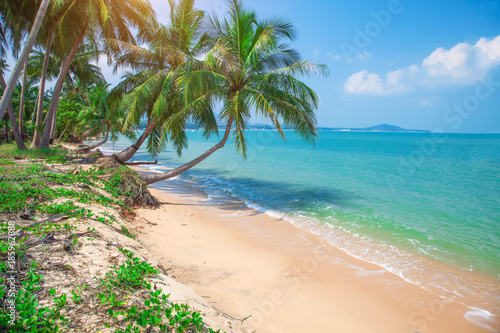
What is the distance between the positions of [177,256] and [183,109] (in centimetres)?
Answer: 544

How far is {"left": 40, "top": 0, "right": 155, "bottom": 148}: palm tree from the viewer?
10828 millimetres

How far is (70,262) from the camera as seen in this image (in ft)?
10.2

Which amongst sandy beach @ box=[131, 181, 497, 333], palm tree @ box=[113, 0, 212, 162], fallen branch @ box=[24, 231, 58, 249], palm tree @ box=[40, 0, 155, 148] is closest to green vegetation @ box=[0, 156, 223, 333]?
fallen branch @ box=[24, 231, 58, 249]

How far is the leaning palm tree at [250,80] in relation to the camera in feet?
29.3

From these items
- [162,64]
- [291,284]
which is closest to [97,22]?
[162,64]

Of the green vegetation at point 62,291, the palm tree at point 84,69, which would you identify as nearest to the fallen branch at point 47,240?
the green vegetation at point 62,291

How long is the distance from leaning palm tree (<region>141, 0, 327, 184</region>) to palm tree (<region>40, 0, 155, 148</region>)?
4755 mm

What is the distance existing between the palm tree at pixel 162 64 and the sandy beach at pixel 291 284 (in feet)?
15.4

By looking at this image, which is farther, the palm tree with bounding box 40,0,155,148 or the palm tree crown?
the palm tree with bounding box 40,0,155,148

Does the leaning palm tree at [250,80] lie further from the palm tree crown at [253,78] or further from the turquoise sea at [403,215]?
the turquoise sea at [403,215]

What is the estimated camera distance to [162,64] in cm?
1138

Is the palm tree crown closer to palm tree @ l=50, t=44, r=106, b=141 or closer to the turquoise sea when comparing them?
the turquoise sea

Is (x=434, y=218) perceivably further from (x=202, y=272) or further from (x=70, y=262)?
(x=70, y=262)

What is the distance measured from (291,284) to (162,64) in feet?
34.0
